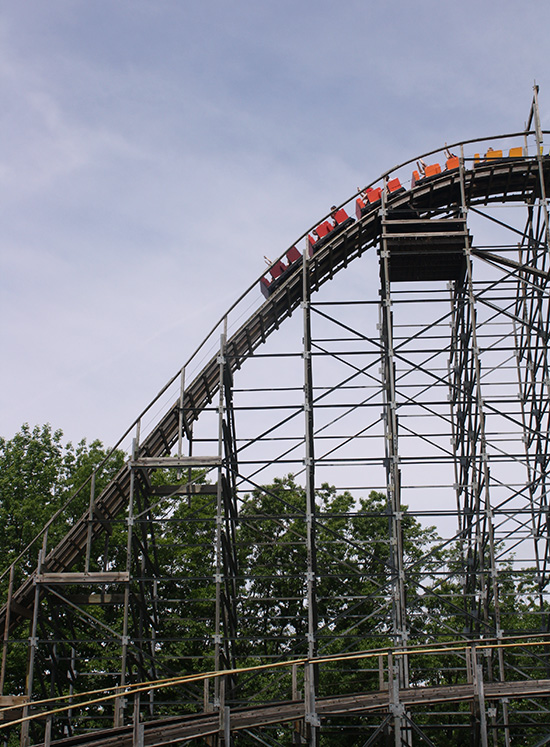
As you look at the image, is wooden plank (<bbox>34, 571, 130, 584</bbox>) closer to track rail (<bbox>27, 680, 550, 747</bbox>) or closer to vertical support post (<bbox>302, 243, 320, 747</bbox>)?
vertical support post (<bbox>302, 243, 320, 747</bbox>)

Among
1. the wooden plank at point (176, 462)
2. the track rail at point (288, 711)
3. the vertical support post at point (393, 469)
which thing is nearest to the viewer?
the track rail at point (288, 711)

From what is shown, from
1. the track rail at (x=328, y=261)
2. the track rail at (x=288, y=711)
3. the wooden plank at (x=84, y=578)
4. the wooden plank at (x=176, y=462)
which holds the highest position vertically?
the track rail at (x=328, y=261)

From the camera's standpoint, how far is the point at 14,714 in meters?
19.5

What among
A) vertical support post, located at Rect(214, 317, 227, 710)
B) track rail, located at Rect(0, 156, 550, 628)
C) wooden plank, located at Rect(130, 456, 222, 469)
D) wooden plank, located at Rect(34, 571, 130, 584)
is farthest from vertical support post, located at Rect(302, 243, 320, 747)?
wooden plank, located at Rect(34, 571, 130, 584)

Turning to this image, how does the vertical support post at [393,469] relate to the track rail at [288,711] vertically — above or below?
above

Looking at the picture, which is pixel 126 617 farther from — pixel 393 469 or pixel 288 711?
pixel 393 469

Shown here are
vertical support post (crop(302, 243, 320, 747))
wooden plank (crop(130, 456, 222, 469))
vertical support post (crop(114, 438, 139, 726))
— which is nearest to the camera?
vertical support post (crop(114, 438, 139, 726))

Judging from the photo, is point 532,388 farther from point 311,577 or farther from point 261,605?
point 261,605

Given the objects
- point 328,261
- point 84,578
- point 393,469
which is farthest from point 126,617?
point 328,261

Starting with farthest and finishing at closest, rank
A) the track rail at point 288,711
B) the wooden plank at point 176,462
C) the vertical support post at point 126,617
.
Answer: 1. the wooden plank at point 176,462
2. the vertical support post at point 126,617
3. the track rail at point 288,711

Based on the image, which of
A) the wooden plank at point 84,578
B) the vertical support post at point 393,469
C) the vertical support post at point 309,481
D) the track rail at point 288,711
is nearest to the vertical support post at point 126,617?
the wooden plank at point 84,578

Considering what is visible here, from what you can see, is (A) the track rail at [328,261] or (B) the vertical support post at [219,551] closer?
(B) the vertical support post at [219,551]

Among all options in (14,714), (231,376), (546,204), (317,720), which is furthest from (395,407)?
(14,714)

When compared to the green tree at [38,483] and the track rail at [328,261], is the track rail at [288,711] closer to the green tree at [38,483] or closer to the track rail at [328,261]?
the track rail at [328,261]
